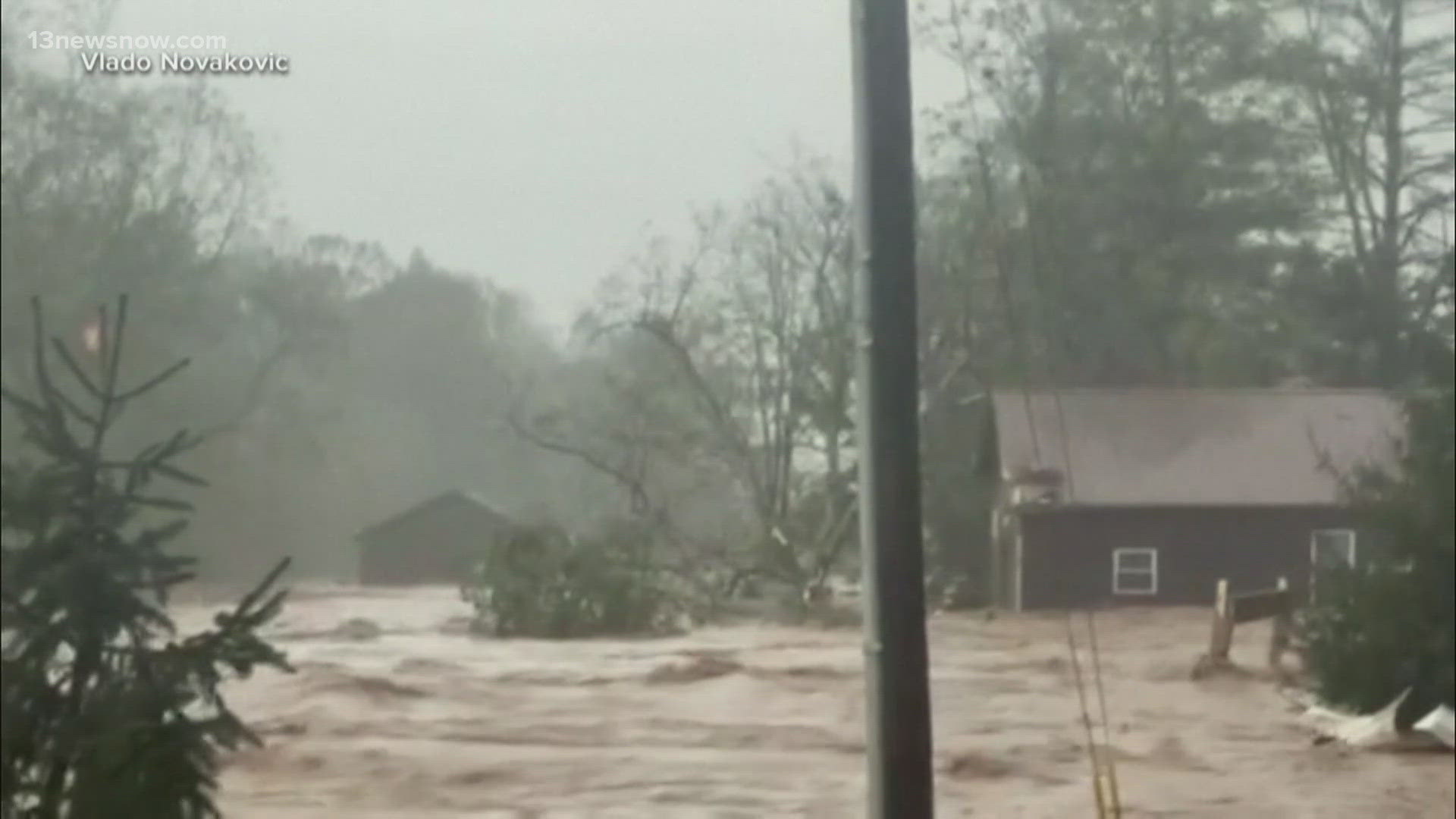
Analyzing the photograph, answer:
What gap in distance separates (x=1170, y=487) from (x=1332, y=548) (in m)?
0.23

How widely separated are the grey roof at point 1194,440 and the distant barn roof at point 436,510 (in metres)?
0.67

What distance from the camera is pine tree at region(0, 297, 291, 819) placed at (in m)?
3.15

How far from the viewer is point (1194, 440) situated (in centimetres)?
329

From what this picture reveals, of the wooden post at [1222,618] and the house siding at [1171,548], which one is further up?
the house siding at [1171,548]

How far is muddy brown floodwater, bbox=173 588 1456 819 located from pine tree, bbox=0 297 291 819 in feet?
0.18

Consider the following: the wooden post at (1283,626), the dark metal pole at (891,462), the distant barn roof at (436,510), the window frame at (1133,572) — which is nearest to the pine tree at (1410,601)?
the wooden post at (1283,626)

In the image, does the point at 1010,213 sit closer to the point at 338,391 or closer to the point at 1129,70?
the point at 1129,70

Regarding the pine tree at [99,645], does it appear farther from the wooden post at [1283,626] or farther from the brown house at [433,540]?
the wooden post at [1283,626]

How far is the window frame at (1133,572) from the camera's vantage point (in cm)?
327

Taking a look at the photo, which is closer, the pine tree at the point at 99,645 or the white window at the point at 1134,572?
the pine tree at the point at 99,645

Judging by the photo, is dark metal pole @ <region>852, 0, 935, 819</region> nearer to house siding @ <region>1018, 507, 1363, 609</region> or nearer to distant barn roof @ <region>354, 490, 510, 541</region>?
house siding @ <region>1018, 507, 1363, 609</region>

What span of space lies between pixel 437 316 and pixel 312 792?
64 centimetres

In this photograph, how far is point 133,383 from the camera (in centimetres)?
325

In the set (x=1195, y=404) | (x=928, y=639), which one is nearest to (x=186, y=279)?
(x=928, y=639)
